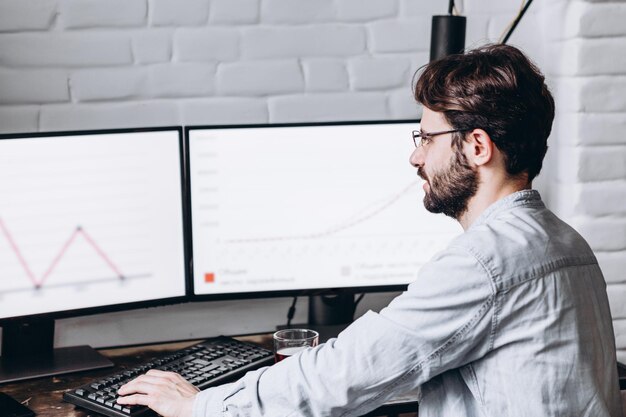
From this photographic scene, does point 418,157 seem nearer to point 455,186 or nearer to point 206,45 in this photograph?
point 455,186

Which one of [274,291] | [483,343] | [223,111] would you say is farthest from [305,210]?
[483,343]

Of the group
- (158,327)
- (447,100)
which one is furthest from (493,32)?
(158,327)

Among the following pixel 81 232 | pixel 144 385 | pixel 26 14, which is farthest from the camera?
pixel 26 14

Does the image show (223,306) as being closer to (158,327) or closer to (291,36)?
(158,327)

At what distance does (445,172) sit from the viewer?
1.40 m

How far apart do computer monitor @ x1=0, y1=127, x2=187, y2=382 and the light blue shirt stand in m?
0.56

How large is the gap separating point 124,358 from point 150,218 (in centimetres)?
29

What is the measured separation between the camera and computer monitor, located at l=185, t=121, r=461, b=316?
5.93 ft

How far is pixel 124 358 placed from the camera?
5.91 ft

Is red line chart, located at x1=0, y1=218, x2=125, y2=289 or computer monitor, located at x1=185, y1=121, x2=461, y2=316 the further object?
computer monitor, located at x1=185, y1=121, x2=461, y2=316

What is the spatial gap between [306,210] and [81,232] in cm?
45

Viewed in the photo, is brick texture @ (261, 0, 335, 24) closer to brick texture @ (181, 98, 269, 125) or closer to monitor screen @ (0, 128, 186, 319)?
brick texture @ (181, 98, 269, 125)

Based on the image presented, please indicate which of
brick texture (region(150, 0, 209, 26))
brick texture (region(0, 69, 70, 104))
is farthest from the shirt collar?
brick texture (region(0, 69, 70, 104))

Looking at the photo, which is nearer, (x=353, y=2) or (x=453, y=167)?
(x=453, y=167)
